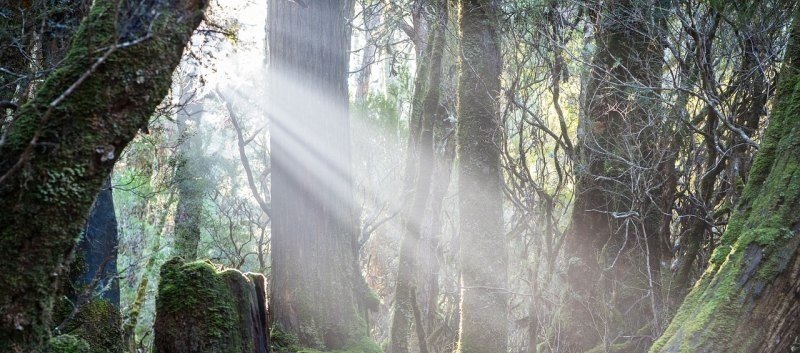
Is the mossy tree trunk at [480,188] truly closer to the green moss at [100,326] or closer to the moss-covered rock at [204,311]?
the moss-covered rock at [204,311]

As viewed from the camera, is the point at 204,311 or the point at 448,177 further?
the point at 448,177

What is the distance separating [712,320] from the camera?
12.1 feet

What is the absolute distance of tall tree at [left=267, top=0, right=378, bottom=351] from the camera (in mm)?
5898

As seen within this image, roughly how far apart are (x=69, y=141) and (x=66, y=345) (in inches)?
59.2

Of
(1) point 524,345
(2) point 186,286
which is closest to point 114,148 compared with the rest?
(2) point 186,286

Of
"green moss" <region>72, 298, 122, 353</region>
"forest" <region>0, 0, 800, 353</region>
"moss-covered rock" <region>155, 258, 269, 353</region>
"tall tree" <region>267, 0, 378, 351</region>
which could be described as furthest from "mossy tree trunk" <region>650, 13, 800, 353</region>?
"green moss" <region>72, 298, 122, 353</region>

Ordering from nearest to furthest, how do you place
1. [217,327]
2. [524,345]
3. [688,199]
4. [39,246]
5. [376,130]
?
[39,246]
[217,327]
[688,199]
[524,345]
[376,130]

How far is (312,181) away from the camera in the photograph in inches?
242

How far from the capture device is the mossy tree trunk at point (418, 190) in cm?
849

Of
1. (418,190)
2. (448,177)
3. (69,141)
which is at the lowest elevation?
(69,141)

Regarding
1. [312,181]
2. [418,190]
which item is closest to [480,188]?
[312,181]

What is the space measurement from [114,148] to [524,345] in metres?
6.91

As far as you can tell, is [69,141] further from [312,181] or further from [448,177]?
[448,177]

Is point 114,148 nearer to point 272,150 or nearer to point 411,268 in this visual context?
point 272,150
